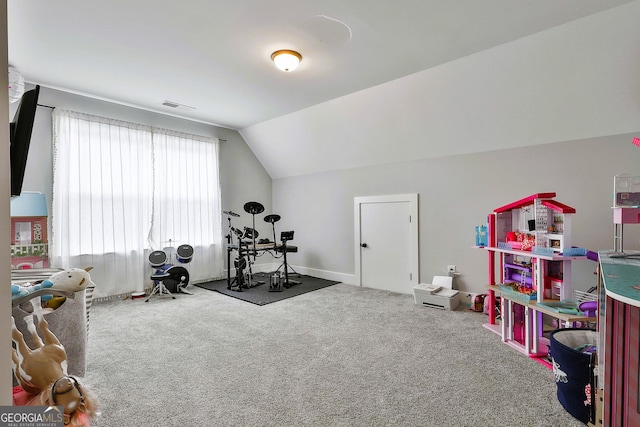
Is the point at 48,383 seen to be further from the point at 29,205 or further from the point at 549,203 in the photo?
the point at 549,203

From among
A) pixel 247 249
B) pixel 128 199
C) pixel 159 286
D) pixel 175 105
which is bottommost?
pixel 159 286

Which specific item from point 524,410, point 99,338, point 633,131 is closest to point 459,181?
point 633,131

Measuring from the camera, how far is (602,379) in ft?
4.95

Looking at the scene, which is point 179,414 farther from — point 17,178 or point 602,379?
point 602,379

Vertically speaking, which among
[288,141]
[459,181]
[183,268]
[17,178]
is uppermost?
[288,141]

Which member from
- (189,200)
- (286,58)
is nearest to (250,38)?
(286,58)

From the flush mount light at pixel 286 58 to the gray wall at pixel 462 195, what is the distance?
2.29 meters

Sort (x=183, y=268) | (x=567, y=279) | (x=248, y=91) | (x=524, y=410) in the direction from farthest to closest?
(x=183, y=268)
(x=248, y=91)
(x=567, y=279)
(x=524, y=410)

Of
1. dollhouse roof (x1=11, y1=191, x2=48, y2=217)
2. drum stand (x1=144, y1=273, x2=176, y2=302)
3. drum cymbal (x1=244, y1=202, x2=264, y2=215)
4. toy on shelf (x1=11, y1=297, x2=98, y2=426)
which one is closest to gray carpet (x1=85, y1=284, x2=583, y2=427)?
toy on shelf (x1=11, y1=297, x2=98, y2=426)

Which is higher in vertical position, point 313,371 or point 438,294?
point 438,294

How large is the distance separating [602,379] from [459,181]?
9.24 feet

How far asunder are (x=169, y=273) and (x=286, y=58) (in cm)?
348

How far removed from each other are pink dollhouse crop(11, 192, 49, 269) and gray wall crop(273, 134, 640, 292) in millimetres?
3769

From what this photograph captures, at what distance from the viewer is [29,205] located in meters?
3.39
